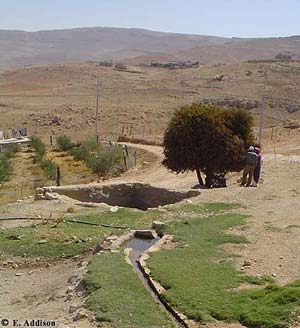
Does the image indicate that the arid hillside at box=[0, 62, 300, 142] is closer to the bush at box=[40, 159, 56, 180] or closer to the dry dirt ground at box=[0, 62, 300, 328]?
the dry dirt ground at box=[0, 62, 300, 328]

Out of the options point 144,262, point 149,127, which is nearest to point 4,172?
point 144,262

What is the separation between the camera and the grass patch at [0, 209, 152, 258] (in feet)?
47.6

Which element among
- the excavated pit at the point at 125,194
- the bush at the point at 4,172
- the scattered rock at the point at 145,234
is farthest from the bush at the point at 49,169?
the scattered rock at the point at 145,234

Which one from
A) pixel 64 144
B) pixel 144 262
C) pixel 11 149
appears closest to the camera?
pixel 144 262

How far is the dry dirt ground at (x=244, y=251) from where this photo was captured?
11.2 metres

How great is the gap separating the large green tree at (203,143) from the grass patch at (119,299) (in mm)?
12313

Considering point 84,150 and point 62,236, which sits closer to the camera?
point 62,236

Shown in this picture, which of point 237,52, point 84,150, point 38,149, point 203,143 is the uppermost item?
point 237,52

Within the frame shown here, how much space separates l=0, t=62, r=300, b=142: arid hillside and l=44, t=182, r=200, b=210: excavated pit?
20.7 meters

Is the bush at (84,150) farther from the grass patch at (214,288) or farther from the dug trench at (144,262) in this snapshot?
the grass patch at (214,288)

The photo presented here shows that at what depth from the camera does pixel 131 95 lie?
73688 mm

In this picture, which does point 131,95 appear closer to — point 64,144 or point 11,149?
point 64,144

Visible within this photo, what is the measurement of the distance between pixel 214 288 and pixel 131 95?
63644 mm

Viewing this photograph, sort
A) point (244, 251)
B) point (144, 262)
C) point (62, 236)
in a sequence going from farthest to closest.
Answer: point (62, 236)
point (244, 251)
point (144, 262)
